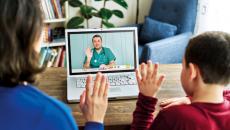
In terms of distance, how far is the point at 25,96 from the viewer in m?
0.75

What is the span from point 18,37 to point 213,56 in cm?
60

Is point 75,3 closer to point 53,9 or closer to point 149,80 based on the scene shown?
point 53,9

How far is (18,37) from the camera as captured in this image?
2.39 ft

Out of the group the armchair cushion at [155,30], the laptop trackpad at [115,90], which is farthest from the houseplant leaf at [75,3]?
the laptop trackpad at [115,90]

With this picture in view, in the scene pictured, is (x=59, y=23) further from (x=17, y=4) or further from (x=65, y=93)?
(x=17, y=4)

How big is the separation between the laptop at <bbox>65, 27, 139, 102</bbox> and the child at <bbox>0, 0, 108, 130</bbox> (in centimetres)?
82

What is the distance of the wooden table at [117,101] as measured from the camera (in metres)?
1.27

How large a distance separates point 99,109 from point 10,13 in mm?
452

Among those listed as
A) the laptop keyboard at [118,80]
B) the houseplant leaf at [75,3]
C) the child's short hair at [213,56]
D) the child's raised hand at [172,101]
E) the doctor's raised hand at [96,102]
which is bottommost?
the child's raised hand at [172,101]

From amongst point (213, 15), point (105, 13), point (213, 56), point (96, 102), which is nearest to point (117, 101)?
point (96, 102)

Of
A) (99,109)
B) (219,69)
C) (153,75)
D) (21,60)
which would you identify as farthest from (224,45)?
(21,60)

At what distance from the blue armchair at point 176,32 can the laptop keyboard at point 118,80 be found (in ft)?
4.49

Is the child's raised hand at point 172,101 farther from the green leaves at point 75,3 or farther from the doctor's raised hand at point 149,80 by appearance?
the green leaves at point 75,3

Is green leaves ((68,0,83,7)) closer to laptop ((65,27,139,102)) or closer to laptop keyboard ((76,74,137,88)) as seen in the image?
laptop ((65,27,139,102))
